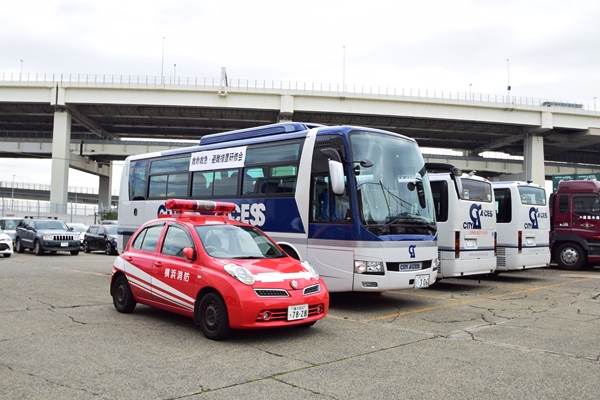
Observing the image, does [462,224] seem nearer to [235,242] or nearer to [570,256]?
[235,242]

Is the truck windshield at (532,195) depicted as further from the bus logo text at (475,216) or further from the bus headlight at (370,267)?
the bus headlight at (370,267)

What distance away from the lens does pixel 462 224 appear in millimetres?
11906

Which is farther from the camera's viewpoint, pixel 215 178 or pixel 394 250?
pixel 215 178

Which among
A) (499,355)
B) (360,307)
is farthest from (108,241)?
(499,355)

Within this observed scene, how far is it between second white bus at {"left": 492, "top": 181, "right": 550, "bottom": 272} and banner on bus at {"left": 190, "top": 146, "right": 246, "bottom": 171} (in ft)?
24.7

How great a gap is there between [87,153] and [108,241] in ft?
88.3

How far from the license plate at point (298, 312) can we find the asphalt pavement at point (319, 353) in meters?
0.30

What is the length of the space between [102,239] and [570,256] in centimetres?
2047

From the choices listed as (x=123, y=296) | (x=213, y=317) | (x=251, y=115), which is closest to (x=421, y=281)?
(x=213, y=317)

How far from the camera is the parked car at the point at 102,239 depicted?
83.8 feet

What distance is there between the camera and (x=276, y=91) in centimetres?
4209

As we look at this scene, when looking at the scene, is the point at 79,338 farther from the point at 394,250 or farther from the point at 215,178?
the point at 215,178

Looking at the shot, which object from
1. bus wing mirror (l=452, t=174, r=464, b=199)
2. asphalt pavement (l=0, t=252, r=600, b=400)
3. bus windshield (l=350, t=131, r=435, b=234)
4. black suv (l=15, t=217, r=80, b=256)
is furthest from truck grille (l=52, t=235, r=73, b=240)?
bus windshield (l=350, t=131, r=435, b=234)

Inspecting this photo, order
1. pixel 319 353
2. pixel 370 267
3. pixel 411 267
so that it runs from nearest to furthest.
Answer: pixel 319 353 → pixel 370 267 → pixel 411 267
